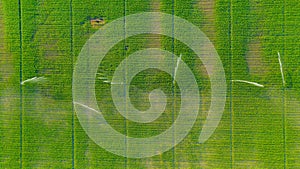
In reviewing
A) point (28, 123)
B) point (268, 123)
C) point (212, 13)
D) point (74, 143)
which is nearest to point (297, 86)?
point (268, 123)

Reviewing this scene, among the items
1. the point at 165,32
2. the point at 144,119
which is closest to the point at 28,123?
the point at 144,119

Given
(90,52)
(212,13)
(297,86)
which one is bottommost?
(297,86)

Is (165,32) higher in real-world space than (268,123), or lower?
higher

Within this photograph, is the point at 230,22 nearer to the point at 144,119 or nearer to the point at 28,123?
the point at 144,119

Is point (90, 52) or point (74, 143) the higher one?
point (90, 52)

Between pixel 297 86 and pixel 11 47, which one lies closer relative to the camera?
pixel 297 86

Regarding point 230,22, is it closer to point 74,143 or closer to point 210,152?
point 210,152
